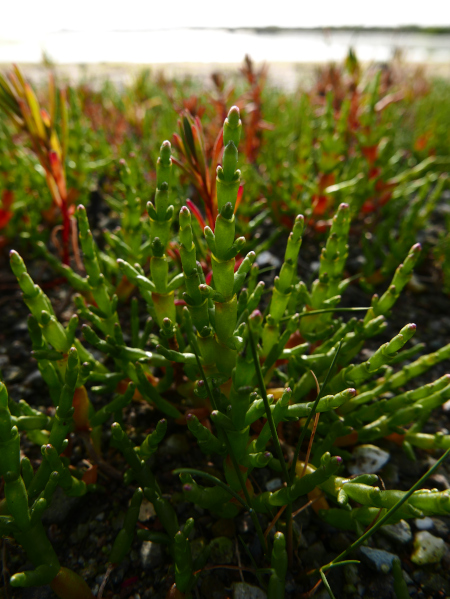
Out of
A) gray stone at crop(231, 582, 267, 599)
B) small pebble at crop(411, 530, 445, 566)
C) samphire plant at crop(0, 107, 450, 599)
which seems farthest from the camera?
small pebble at crop(411, 530, 445, 566)

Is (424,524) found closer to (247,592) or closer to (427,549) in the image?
(427,549)

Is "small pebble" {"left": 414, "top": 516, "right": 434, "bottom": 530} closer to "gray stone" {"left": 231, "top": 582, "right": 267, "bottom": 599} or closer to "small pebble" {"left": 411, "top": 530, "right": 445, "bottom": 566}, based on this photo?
"small pebble" {"left": 411, "top": 530, "right": 445, "bottom": 566}

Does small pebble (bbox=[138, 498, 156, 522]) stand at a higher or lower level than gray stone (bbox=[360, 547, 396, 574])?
lower

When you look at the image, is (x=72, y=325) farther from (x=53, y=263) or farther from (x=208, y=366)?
(x=53, y=263)

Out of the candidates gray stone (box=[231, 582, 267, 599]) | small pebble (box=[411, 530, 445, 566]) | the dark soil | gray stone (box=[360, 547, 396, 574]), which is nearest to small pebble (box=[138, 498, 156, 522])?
the dark soil

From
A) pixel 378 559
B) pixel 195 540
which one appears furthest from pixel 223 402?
pixel 378 559

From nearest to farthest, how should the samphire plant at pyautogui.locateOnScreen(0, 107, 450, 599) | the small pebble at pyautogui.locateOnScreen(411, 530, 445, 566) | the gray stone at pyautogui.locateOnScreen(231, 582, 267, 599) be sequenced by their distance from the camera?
the samphire plant at pyautogui.locateOnScreen(0, 107, 450, 599)
the gray stone at pyautogui.locateOnScreen(231, 582, 267, 599)
the small pebble at pyautogui.locateOnScreen(411, 530, 445, 566)
